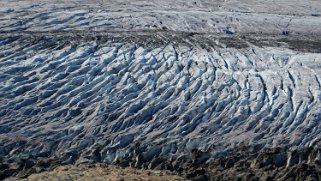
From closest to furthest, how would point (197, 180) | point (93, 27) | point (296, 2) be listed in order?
point (197, 180) < point (93, 27) < point (296, 2)

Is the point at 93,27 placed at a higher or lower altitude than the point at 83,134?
higher

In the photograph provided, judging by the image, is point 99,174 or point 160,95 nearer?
point 99,174

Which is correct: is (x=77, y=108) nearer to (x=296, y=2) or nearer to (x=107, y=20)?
(x=107, y=20)

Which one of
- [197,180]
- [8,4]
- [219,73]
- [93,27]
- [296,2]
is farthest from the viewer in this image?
[296,2]

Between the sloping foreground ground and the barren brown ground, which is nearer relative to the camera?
the barren brown ground

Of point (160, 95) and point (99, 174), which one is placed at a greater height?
point (160, 95)

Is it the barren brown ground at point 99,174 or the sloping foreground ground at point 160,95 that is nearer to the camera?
the barren brown ground at point 99,174

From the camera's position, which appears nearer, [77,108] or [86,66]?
[77,108]

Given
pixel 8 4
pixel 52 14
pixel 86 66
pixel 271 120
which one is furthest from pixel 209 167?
pixel 8 4
